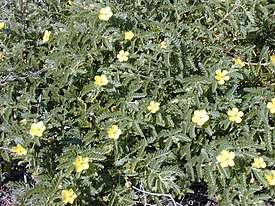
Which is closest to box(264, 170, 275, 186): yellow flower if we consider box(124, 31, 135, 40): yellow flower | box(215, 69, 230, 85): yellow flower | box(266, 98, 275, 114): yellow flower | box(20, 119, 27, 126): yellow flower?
box(266, 98, 275, 114): yellow flower

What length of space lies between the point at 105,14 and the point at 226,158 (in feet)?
3.63

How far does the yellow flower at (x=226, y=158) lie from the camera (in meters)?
2.47

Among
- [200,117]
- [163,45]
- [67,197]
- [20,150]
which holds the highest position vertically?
[163,45]

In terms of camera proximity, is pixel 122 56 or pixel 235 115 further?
pixel 122 56

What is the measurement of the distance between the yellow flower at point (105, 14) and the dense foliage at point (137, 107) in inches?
0.5

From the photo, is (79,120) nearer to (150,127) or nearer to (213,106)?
(150,127)

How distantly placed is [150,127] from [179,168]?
0.28 meters

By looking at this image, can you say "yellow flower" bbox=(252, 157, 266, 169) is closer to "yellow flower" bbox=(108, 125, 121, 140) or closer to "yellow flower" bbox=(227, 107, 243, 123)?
"yellow flower" bbox=(227, 107, 243, 123)

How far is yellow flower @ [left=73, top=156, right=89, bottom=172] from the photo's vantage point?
8.03 ft

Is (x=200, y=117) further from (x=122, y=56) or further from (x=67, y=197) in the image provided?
(x=67, y=197)

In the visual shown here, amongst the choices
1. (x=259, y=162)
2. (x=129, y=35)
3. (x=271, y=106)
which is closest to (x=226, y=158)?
(x=259, y=162)

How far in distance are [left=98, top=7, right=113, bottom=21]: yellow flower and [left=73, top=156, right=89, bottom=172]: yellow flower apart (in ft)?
2.84

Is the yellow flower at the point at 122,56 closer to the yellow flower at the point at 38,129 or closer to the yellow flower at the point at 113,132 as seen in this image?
the yellow flower at the point at 113,132

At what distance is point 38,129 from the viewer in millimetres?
2551
